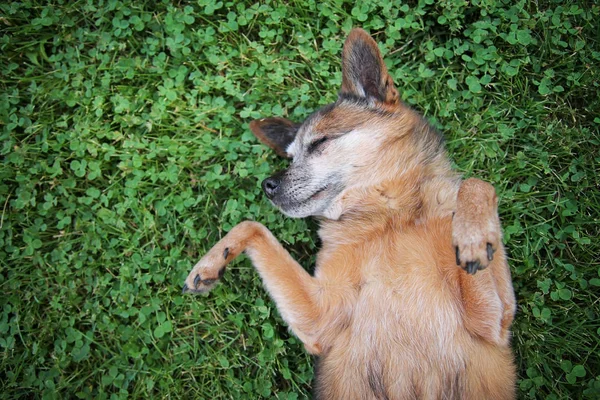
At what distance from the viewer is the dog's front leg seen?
10.6 ft

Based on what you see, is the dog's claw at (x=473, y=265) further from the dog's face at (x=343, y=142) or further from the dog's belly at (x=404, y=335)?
the dog's face at (x=343, y=142)

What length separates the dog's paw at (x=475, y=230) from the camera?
8.71ft

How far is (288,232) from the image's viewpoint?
3904 millimetres

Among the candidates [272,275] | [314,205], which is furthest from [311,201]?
[272,275]

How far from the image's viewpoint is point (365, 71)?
342 cm

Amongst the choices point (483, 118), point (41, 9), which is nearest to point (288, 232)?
point (483, 118)

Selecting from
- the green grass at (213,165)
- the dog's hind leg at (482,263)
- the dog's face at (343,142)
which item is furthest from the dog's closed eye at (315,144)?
the dog's hind leg at (482,263)

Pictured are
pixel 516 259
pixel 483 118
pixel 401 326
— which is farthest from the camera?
pixel 483 118

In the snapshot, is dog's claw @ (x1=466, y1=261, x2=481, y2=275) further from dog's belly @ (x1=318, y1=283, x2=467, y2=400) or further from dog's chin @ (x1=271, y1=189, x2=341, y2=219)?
dog's chin @ (x1=271, y1=189, x2=341, y2=219)

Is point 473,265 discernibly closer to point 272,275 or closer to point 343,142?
point 343,142

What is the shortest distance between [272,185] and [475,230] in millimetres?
1469

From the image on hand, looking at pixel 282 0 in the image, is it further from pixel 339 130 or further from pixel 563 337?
pixel 563 337

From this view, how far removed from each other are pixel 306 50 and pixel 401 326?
2.47m

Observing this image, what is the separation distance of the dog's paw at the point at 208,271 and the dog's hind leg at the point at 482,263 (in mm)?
1559
